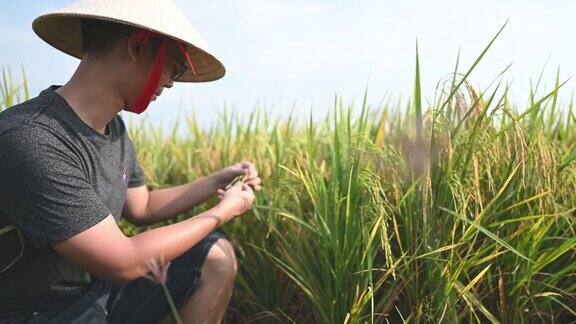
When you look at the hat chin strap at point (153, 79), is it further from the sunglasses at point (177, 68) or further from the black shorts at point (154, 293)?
the black shorts at point (154, 293)

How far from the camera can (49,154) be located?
5.95ft

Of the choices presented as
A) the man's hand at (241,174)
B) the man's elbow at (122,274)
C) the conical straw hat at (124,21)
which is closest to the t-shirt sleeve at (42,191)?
the man's elbow at (122,274)

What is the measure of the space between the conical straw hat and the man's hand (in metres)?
0.34

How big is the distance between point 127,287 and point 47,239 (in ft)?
1.81

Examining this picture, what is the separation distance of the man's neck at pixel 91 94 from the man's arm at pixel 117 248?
327 millimetres

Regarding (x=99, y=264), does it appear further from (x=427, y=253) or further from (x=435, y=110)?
(x=435, y=110)

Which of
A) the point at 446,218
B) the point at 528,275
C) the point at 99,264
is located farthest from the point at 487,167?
the point at 99,264

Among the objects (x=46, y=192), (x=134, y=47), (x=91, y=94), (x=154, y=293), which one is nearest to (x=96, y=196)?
(x=46, y=192)

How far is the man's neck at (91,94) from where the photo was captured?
1.95m

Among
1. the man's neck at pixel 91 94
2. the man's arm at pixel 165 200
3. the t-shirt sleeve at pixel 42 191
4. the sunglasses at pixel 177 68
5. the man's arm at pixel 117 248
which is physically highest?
the sunglasses at pixel 177 68

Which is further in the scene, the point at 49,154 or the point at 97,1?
the point at 97,1

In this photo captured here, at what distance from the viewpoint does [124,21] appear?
74.7 inches

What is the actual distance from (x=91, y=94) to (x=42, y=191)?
32cm

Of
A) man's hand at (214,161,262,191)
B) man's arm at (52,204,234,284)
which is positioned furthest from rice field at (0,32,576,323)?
man's arm at (52,204,234,284)
